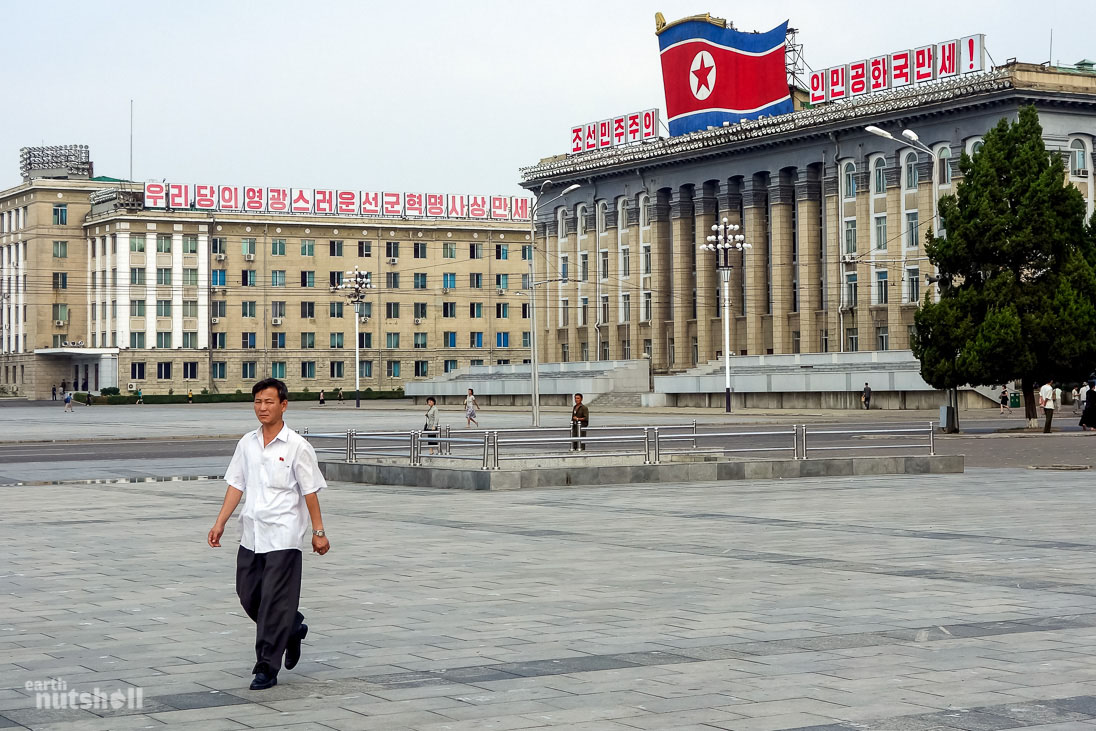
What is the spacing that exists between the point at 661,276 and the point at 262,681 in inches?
3675

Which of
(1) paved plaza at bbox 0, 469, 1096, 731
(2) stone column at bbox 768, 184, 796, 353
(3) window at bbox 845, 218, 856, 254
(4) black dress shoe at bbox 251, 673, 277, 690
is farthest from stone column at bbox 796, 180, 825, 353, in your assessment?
(4) black dress shoe at bbox 251, 673, 277, 690

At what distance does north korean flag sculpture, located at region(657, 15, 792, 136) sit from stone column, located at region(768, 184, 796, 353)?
18.0 ft

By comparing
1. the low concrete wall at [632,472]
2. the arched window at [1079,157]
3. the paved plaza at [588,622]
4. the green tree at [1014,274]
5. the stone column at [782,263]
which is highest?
the arched window at [1079,157]

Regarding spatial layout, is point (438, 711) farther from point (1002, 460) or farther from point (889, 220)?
point (889, 220)

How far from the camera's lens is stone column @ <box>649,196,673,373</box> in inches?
3962

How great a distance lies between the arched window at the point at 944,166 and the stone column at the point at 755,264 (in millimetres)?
16203

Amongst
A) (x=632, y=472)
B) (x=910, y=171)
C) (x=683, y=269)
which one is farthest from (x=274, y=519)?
(x=683, y=269)

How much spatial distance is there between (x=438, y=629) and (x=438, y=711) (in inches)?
102

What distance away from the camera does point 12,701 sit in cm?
786

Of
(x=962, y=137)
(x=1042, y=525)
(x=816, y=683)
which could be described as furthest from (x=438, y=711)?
(x=962, y=137)

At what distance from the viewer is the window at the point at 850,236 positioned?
84.6 meters

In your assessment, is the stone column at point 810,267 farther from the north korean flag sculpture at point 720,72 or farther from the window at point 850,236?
the north korean flag sculpture at point 720,72

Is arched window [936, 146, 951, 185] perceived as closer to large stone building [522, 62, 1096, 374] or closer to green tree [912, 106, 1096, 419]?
large stone building [522, 62, 1096, 374]

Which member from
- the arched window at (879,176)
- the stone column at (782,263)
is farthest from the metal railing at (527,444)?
the stone column at (782,263)
